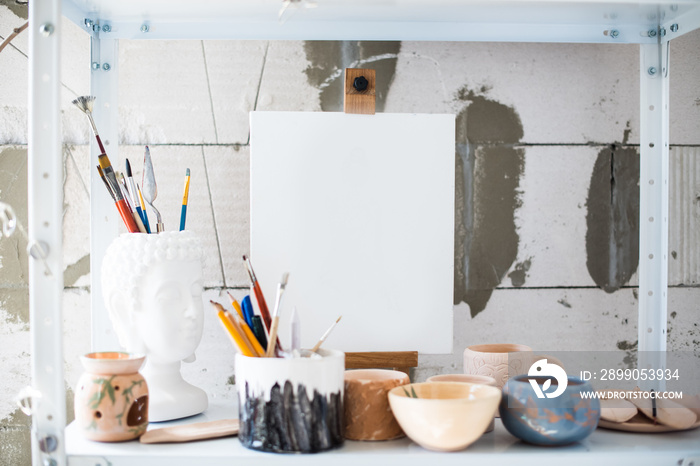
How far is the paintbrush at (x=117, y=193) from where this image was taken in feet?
2.53

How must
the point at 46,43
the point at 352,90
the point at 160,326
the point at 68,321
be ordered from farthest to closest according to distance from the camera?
the point at 68,321, the point at 352,90, the point at 160,326, the point at 46,43

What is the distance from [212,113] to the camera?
111cm

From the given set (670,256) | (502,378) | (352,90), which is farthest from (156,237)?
(670,256)

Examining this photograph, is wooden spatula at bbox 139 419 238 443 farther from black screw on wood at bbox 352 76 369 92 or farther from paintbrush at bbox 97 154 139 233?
black screw on wood at bbox 352 76 369 92

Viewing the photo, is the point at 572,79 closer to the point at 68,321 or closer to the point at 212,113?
the point at 212,113

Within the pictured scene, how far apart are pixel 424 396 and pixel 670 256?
0.70 meters

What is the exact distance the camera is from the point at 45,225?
64cm

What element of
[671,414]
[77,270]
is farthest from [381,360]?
[77,270]

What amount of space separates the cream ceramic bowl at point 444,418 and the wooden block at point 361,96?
0.43 metres

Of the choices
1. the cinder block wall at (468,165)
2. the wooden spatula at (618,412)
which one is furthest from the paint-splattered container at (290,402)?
the cinder block wall at (468,165)

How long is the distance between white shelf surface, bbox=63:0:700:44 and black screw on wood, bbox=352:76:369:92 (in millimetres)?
78

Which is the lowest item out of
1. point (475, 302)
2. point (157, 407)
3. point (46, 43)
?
point (157, 407)

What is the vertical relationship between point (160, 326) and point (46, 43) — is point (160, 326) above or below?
below

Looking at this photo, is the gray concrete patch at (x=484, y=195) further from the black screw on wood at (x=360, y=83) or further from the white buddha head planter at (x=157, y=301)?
the white buddha head planter at (x=157, y=301)
